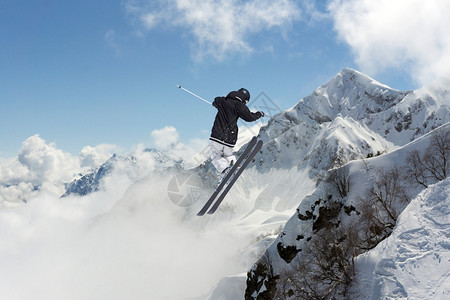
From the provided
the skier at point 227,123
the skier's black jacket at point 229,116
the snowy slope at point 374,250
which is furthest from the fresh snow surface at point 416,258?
the skier's black jacket at point 229,116

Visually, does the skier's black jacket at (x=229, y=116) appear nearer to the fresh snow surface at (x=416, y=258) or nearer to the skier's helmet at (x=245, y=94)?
the skier's helmet at (x=245, y=94)

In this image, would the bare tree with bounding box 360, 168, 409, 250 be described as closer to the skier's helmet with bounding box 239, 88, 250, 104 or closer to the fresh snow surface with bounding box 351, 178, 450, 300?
the fresh snow surface with bounding box 351, 178, 450, 300

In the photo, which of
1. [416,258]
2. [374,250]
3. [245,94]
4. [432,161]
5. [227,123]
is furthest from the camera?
[432,161]

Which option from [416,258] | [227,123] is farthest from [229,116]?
[416,258]

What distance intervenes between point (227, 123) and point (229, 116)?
293 mm

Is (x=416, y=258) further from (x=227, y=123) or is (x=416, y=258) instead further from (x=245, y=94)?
(x=245, y=94)

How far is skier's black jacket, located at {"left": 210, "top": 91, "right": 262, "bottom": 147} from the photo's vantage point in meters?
9.84

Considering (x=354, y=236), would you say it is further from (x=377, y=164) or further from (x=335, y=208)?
(x=377, y=164)

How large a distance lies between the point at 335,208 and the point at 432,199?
65.7ft

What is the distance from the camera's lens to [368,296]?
17.5 m

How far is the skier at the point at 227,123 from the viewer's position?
9859mm

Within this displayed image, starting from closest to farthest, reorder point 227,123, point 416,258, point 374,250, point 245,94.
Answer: point 245,94, point 227,123, point 416,258, point 374,250

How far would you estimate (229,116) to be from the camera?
1001 cm

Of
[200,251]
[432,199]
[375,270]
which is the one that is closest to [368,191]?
[432,199]
